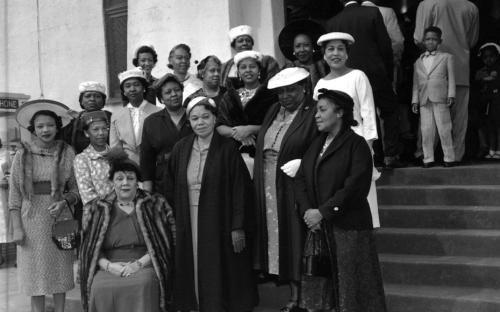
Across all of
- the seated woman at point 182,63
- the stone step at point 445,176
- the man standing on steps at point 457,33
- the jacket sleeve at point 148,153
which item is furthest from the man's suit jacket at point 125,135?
the man standing on steps at point 457,33

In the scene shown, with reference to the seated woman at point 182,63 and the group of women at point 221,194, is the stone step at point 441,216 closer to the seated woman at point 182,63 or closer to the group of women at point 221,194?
the group of women at point 221,194

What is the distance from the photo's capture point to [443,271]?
538cm

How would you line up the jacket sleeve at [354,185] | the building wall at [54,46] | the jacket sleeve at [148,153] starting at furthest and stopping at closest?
the building wall at [54,46] → the jacket sleeve at [148,153] → the jacket sleeve at [354,185]

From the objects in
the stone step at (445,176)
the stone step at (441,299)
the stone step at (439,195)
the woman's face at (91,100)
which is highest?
the woman's face at (91,100)

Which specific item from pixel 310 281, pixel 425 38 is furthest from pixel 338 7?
pixel 310 281

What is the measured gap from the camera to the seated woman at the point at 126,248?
4.87 meters

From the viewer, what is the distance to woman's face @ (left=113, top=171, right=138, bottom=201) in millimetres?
4988

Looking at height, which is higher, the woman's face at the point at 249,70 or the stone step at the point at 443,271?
the woman's face at the point at 249,70

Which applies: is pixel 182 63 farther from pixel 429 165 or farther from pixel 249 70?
pixel 429 165

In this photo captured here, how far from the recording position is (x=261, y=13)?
28.2 ft

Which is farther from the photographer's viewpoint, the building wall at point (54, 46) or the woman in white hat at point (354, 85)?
the building wall at point (54, 46)

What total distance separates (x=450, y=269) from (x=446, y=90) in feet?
8.22

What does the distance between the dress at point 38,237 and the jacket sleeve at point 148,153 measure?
0.78 m

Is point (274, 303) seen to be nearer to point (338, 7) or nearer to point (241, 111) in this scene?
point (241, 111)
